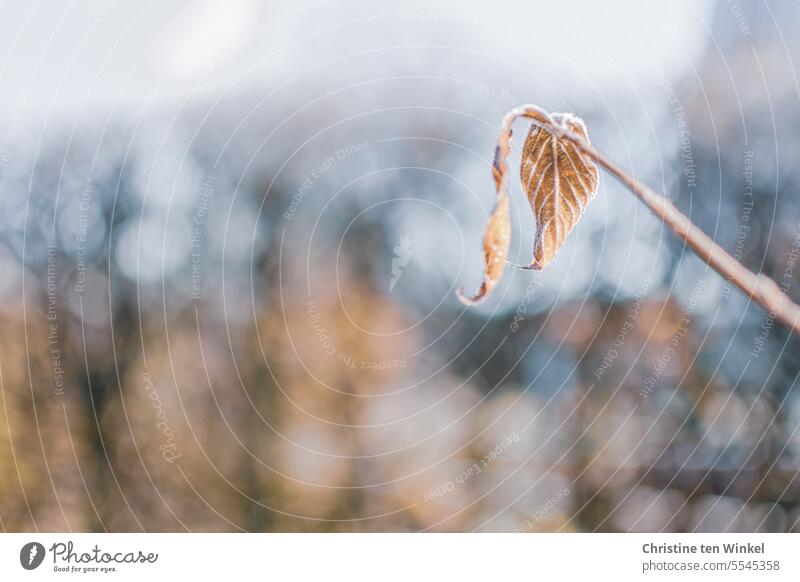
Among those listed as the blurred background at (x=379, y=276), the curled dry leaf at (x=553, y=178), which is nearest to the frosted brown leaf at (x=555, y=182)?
the curled dry leaf at (x=553, y=178)

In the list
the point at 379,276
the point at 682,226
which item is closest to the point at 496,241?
the point at 682,226

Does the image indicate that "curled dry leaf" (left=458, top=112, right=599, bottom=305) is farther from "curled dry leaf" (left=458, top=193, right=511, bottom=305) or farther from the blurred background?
the blurred background

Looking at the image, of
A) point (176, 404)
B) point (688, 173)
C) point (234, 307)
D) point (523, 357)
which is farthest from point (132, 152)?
point (688, 173)

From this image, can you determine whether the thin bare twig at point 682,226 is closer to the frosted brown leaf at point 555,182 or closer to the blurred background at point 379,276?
the frosted brown leaf at point 555,182

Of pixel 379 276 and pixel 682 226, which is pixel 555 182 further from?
pixel 379 276

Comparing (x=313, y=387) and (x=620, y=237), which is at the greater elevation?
(x=620, y=237)

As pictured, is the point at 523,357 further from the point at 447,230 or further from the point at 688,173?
the point at 688,173
